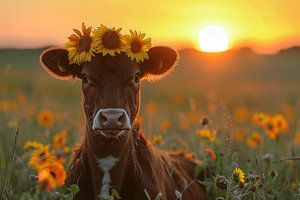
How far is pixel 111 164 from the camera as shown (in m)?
5.81

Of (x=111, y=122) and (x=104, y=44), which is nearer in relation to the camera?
(x=111, y=122)

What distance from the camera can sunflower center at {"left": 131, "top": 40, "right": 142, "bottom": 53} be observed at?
589 cm

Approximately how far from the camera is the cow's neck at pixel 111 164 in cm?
576

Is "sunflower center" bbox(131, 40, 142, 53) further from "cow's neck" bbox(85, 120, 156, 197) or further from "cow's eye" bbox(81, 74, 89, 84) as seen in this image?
"cow's neck" bbox(85, 120, 156, 197)

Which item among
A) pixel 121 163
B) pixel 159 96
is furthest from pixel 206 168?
pixel 159 96

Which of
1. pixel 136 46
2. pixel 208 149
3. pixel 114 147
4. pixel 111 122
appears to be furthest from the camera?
pixel 208 149

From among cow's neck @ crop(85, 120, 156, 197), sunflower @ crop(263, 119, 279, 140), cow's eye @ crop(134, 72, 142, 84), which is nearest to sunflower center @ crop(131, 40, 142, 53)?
cow's eye @ crop(134, 72, 142, 84)

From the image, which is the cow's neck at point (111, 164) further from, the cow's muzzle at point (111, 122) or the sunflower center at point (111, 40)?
the sunflower center at point (111, 40)

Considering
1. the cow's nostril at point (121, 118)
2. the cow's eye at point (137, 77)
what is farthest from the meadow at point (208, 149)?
the cow's eye at point (137, 77)

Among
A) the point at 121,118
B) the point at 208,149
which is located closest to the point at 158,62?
the point at 121,118

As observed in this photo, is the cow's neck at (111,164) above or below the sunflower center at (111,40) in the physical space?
below

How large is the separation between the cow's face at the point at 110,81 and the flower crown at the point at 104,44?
8 cm

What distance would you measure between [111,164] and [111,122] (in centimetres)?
78

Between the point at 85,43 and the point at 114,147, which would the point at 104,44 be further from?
the point at 114,147
